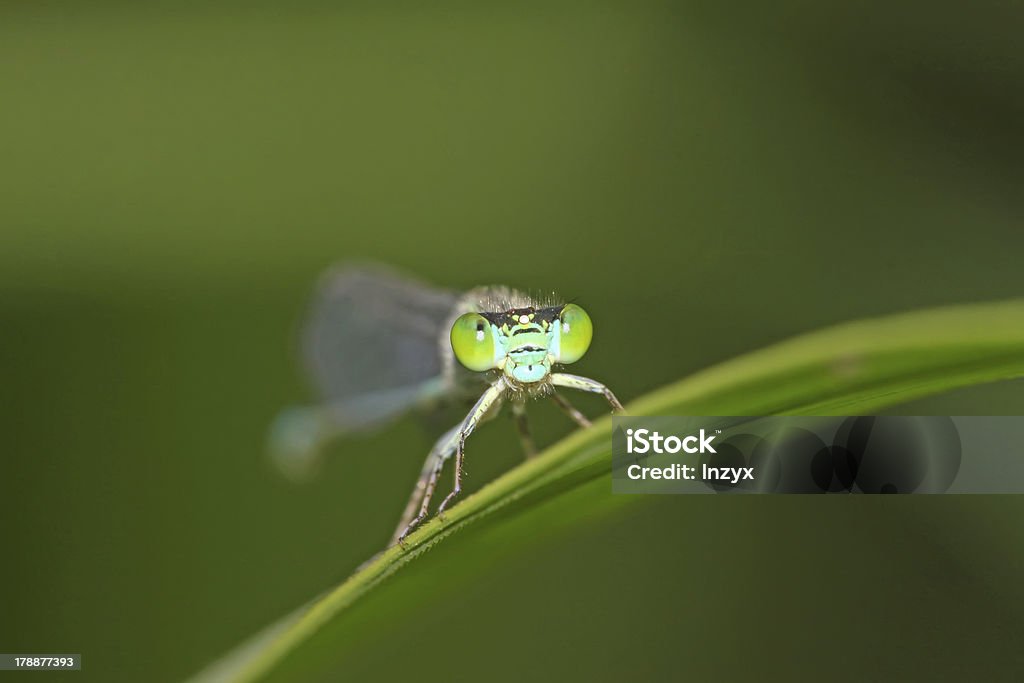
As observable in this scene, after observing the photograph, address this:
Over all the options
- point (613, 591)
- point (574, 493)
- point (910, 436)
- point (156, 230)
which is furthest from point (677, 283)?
point (574, 493)

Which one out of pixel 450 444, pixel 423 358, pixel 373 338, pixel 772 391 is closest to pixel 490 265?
pixel 373 338

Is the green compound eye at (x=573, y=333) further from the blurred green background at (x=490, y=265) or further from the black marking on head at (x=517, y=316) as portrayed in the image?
the blurred green background at (x=490, y=265)

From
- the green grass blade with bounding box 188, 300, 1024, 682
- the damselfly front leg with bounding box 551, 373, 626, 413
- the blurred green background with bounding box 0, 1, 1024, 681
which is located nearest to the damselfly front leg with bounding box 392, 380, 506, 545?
the damselfly front leg with bounding box 551, 373, 626, 413

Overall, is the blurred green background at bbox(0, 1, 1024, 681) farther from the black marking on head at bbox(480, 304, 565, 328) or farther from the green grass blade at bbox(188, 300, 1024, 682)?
the green grass blade at bbox(188, 300, 1024, 682)

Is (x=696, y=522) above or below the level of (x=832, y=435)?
above

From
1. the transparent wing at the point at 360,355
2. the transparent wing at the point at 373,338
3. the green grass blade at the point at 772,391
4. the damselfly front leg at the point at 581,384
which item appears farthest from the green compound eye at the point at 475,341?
the green grass blade at the point at 772,391

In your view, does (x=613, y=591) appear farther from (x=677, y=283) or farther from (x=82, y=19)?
(x=82, y=19)
